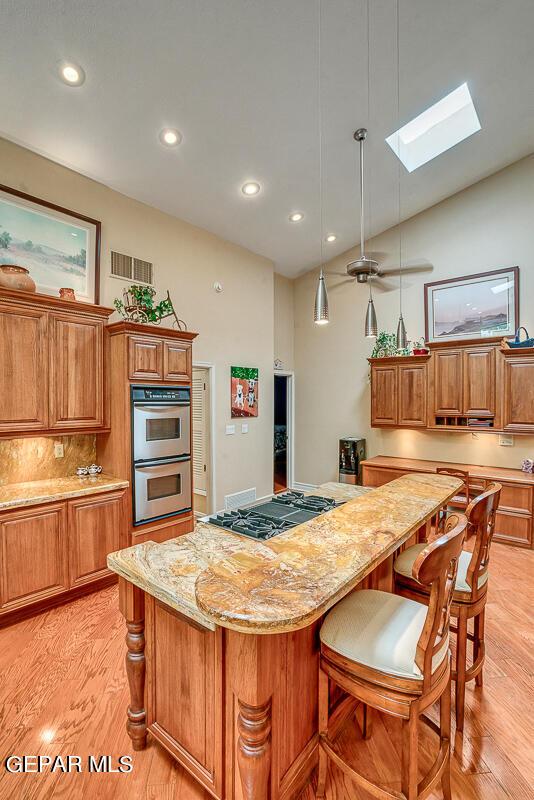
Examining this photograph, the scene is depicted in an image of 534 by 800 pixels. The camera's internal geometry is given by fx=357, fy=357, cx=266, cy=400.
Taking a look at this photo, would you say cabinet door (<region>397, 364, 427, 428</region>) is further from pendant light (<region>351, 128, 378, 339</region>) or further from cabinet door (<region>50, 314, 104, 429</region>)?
cabinet door (<region>50, 314, 104, 429</region>)

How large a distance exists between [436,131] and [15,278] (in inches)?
179

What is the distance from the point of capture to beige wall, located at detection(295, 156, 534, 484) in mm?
4551

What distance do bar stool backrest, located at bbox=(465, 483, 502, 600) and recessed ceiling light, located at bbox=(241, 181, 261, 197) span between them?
382 cm

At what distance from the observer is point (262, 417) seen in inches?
223

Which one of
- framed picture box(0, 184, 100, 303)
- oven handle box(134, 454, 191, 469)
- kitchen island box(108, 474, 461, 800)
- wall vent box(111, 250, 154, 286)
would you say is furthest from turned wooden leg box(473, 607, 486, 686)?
wall vent box(111, 250, 154, 286)

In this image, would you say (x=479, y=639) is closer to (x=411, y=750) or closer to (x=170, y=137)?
(x=411, y=750)

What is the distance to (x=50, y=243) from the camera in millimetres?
3260

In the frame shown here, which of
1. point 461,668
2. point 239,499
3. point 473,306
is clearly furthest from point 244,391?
point 461,668

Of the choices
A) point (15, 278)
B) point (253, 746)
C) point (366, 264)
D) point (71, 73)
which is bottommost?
point (253, 746)

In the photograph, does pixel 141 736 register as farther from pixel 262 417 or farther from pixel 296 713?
pixel 262 417

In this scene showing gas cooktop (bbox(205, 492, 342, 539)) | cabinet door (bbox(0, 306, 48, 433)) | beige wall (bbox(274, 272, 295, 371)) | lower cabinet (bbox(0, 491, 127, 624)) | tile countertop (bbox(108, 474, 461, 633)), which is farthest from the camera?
beige wall (bbox(274, 272, 295, 371))

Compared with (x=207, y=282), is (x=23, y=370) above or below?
below

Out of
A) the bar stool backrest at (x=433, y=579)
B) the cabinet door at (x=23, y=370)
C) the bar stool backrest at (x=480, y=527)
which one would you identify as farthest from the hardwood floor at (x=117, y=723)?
the cabinet door at (x=23, y=370)

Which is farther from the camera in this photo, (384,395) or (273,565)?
(384,395)
